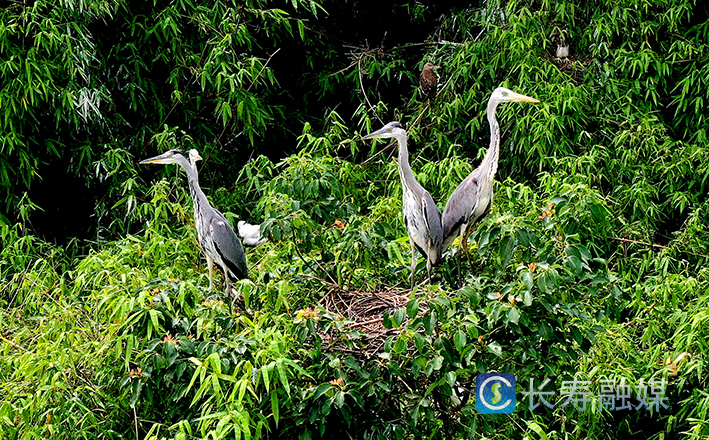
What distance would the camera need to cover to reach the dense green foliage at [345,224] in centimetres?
327

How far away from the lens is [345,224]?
4160mm

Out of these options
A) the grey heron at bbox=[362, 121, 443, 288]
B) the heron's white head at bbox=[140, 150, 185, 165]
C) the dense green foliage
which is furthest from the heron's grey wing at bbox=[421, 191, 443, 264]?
the heron's white head at bbox=[140, 150, 185, 165]

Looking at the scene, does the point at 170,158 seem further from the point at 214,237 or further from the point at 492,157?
the point at 492,157

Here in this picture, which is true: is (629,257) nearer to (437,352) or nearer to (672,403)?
(672,403)

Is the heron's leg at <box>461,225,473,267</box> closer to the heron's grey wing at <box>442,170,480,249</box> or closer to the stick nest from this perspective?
the heron's grey wing at <box>442,170,480,249</box>

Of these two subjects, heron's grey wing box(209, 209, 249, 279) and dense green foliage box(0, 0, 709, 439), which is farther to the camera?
heron's grey wing box(209, 209, 249, 279)

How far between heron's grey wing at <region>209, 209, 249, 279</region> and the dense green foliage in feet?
0.29

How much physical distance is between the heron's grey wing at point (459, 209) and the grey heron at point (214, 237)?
0.83 m

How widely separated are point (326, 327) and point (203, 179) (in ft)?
9.75

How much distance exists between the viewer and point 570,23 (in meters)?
5.87

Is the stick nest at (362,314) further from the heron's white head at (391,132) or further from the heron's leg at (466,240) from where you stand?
the heron's white head at (391,132)

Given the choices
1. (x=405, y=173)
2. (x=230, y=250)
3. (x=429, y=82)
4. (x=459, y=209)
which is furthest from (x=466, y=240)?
(x=429, y=82)

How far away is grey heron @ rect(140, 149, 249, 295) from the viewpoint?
397 centimetres

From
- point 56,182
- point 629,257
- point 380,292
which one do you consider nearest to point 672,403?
point 629,257
